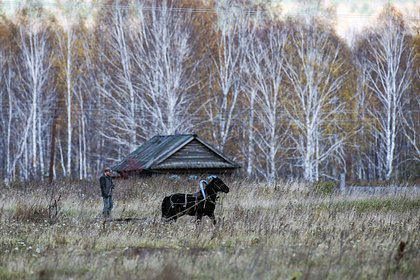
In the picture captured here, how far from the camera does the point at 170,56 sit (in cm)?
3888

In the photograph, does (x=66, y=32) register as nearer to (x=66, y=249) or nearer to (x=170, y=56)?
(x=170, y=56)

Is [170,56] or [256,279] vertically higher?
[170,56]

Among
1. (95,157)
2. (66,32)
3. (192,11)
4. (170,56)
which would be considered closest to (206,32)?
(192,11)

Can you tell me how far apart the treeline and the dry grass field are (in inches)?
688

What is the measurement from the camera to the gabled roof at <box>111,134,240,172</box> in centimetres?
2928

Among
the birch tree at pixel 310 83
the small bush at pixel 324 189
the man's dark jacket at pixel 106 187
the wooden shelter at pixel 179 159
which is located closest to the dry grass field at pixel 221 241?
the man's dark jacket at pixel 106 187

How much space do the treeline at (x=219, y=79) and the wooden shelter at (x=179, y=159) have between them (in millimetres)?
5111

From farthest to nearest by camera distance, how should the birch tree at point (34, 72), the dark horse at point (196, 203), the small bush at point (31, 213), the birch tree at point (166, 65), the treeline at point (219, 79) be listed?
the birch tree at point (34, 72) < the treeline at point (219, 79) < the birch tree at point (166, 65) < the small bush at point (31, 213) < the dark horse at point (196, 203)

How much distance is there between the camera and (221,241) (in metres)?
12.3

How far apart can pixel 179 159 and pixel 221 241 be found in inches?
712

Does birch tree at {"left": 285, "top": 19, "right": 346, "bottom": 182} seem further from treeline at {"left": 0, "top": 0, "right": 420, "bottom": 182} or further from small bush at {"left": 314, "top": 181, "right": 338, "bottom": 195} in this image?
small bush at {"left": 314, "top": 181, "right": 338, "bottom": 195}

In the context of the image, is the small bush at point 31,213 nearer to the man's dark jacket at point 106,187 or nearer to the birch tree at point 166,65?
the man's dark jacket at point 106,187

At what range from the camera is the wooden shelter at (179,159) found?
29438 mm

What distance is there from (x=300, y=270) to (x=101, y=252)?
10.8 ft
